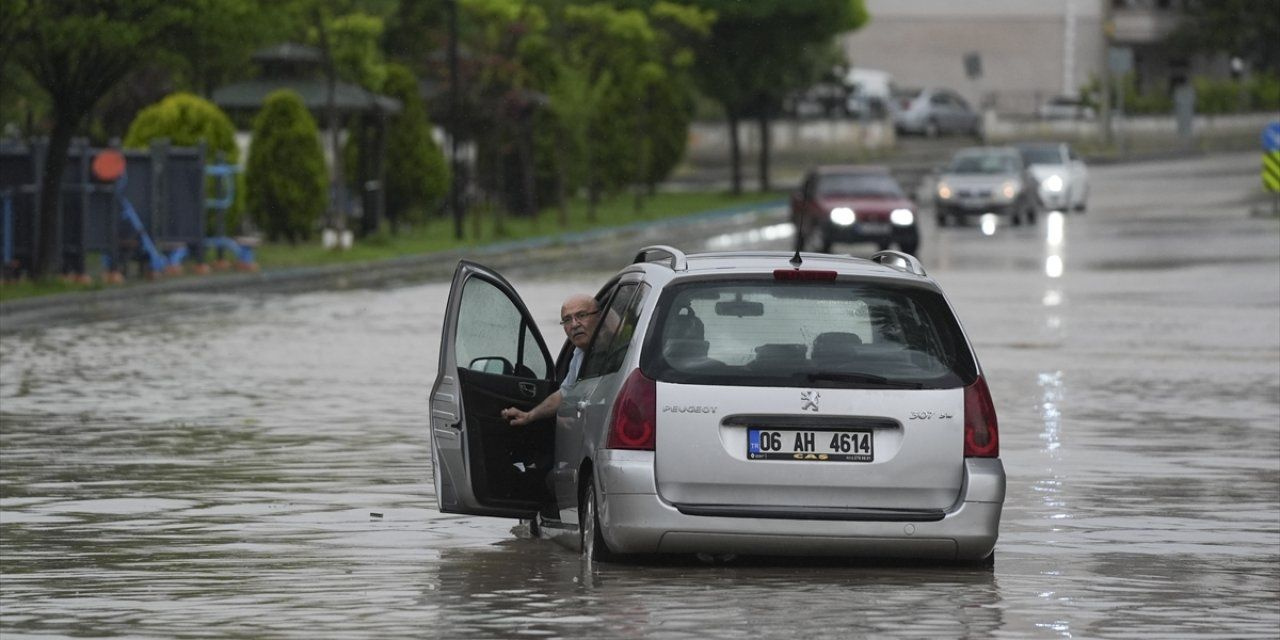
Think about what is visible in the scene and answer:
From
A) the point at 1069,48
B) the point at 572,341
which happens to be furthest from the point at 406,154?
the point at 1069,48

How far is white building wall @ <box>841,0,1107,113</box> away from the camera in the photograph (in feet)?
354

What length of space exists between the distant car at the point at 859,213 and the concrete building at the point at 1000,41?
61793 mm

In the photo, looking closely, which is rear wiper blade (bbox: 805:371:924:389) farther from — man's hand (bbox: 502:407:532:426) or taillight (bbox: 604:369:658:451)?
man's hand (bbox: 502:407:532:426)

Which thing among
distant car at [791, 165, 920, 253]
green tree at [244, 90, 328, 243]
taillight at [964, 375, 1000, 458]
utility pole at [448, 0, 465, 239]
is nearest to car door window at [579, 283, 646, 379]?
taillight at [964, 375, 1000, 458]

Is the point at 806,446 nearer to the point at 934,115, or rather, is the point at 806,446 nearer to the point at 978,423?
the point at 978,423

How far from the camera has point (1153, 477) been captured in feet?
49.2

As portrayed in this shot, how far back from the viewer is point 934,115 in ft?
319

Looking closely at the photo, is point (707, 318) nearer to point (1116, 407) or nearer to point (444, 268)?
point (1116, 407)

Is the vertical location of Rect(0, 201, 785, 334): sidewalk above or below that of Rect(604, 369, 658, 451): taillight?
below

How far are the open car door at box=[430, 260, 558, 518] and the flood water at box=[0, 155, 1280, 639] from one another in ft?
0.87

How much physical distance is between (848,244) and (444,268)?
7.35 m

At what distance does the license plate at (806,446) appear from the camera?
34.4ft

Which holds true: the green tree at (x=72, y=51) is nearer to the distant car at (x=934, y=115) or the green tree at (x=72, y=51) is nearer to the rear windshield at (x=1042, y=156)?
the rear windshield at (x=1042, y=156)

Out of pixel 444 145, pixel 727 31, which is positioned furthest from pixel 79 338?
pixel 727 31
